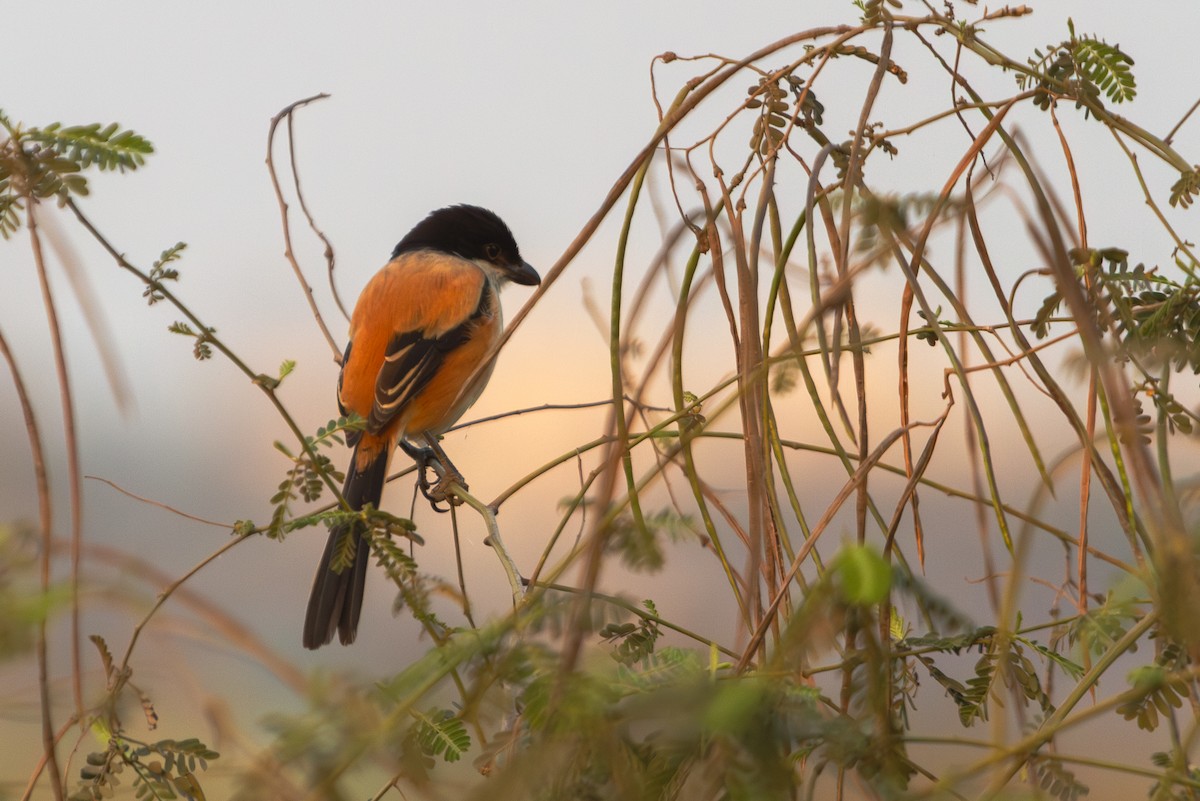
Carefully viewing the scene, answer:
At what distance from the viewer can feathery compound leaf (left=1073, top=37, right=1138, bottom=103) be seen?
1796 millimetres

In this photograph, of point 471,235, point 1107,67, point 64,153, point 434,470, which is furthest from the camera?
point 471,235

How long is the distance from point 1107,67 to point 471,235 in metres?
3.11

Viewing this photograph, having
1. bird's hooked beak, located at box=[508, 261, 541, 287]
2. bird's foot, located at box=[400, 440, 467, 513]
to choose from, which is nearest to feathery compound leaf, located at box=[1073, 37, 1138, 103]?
bird's foot, located at box=[400, 440, 467, 513]

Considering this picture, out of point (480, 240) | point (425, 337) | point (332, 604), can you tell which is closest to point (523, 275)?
point (480, 240)

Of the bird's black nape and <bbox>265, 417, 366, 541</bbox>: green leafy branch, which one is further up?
the bird's black nape

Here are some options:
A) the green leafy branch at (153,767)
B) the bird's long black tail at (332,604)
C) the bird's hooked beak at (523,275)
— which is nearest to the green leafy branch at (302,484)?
the green leafy branch at (153,767)

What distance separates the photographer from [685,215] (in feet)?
4.99

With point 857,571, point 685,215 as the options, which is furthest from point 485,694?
point 685,215

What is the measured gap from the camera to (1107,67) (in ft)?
6.04

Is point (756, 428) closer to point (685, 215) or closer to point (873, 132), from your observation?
point (685, 215)

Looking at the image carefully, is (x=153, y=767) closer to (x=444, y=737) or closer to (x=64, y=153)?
(x=444, y=737)

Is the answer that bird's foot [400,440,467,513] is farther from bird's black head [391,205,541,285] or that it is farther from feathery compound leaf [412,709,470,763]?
feathery compound leaf [412,709,470,763]

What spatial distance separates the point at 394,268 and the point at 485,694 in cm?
355

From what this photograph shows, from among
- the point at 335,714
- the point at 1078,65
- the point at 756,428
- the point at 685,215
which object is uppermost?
the point at 1078,65
